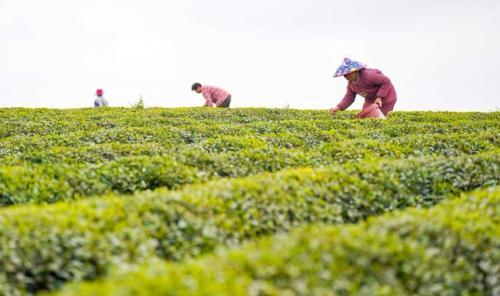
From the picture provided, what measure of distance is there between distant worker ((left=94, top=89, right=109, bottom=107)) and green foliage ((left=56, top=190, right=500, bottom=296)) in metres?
26.6

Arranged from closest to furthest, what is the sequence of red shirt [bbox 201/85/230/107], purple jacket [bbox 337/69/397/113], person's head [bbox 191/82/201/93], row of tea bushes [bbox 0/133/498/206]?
row of tea bushes [bbox 0/133/498/206] < purple jacket [bbox 337/69/397/113] < person's head [bbox 191/82/201/93] < red shirt [bbox 201/85/230/107]

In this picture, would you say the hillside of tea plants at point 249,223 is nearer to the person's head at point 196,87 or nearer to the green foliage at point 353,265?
the green foliage at point 353,265

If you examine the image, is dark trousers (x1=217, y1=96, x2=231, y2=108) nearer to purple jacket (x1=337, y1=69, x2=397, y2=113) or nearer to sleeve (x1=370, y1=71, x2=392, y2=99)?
purple jacket (x1=337, y1=69, x2=397, y2=113)

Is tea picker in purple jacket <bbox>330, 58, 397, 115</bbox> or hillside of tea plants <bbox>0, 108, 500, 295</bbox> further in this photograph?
tea picker in purple jacket <bbox>330, 58, 397, 115</bbox>

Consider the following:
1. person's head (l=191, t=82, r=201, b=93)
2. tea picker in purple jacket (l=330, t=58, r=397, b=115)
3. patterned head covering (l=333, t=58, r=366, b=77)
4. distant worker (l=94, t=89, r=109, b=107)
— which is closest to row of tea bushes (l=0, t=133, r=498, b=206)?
patterned head covering (l=333, t=58, r=366, b=77)

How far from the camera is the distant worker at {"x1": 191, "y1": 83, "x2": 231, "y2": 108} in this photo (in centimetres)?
2842

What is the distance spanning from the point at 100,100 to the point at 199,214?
2569cm

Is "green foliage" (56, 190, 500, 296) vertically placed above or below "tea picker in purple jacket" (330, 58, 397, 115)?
below

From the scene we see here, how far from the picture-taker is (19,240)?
680 centimetres

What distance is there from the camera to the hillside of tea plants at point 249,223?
19.1ft

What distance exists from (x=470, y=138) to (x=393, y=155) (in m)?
2.99

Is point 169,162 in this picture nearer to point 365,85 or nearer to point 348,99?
point 348,99

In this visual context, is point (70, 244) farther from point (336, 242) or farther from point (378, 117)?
point (378, 117)

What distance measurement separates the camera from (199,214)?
7.95 meters
